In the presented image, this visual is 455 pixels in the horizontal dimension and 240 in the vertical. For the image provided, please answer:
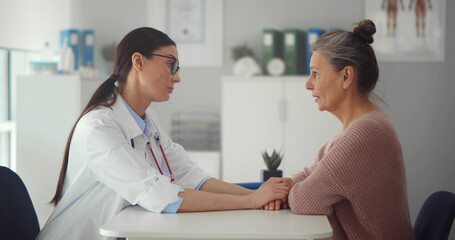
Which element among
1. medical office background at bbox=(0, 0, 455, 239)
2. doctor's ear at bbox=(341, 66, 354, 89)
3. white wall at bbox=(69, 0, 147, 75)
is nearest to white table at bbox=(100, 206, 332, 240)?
doctor's ear at bbox=(341, 66, 354, 89)

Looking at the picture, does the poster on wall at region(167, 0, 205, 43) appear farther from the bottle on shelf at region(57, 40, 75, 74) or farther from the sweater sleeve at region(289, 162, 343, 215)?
the sweater sleeve at region(289, 162, 343, 215)

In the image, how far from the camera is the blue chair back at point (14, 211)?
202cm

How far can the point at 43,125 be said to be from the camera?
14.9 feet

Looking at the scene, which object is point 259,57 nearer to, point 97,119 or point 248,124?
point 248,124

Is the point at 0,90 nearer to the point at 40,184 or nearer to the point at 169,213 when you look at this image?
the point at 40,184

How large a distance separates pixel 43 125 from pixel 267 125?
1.93 meters

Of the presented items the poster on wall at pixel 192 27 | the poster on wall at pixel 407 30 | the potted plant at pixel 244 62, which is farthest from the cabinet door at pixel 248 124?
the poster on wall at pixel 407 30

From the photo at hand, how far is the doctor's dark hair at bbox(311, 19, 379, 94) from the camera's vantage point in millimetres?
2084

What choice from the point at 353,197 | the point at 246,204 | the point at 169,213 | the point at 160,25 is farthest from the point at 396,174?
the point at 160,25

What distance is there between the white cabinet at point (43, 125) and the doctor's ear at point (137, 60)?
2.40m

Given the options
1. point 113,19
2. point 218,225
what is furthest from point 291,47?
point 218,225

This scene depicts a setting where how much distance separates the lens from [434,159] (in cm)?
516

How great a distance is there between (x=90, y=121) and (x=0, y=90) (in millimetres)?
3072

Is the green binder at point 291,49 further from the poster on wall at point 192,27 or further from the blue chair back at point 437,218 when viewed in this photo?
the blue chair back at point 437,218
